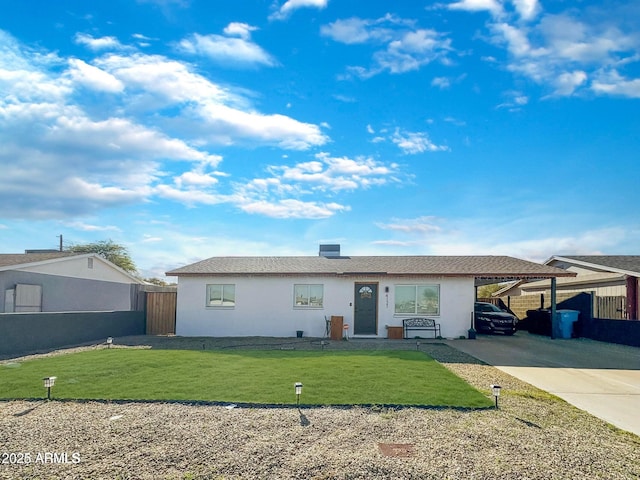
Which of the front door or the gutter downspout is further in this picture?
the front door

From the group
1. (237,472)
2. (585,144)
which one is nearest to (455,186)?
(585,144)

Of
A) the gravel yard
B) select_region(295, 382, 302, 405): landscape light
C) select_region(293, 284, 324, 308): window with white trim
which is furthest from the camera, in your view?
select_region(293, 284, 324, 308): window with white trim

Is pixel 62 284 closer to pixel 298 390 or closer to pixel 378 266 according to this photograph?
pixel 378 266

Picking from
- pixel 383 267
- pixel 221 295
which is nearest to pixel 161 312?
pixel 221 295

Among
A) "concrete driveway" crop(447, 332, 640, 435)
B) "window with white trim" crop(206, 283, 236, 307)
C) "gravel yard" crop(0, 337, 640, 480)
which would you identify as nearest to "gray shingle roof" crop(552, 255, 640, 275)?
"concrete driveway" crop(447, 332, 640, 435)

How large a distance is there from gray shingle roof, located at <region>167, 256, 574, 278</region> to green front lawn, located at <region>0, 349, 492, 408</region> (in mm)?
5911

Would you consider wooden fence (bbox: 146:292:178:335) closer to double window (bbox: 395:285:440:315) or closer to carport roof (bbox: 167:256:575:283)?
carport roof (bbox: 167:256:575:283)

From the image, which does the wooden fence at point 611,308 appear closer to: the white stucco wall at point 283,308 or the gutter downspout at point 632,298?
the gutter downspout at point 632,298

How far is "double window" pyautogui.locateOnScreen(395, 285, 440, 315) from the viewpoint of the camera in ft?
57.9

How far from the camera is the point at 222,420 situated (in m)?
6.13

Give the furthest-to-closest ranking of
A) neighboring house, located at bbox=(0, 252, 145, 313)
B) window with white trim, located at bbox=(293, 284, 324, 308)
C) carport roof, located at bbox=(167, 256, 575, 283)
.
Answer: window with white trim, located at bbox=(293, 284, 324, 308), carport roof, located at bbox=(167, 256, 575, 283), neighboring house, located at bbox=(0, 252, 145, 313)

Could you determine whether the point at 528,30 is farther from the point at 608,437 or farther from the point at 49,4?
the point at 49,4

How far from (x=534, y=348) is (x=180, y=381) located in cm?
1164

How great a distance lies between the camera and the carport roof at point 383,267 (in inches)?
677
